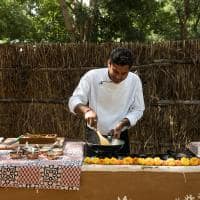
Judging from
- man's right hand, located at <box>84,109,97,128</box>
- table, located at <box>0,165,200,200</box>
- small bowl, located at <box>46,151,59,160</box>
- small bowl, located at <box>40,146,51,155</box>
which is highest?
man's right hand, located at <box>84,109,97,128</box>

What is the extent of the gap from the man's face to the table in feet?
2.96

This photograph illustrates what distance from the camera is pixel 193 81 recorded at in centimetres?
673

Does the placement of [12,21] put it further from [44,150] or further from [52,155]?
[52,155]

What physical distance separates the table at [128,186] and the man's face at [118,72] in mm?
903

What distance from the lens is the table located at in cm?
318

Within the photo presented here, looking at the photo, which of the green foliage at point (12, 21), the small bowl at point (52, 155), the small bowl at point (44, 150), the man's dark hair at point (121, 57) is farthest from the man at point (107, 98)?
the green foliage at point (12, 21)

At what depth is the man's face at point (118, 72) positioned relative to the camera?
12.4 ft

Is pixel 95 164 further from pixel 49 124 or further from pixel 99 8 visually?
pixel 99 8

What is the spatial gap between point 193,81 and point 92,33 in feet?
18.1

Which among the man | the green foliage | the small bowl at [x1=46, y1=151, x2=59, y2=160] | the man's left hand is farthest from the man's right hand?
the green foliage

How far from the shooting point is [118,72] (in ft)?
12.5

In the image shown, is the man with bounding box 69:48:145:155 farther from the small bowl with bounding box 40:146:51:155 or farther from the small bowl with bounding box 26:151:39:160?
the small bowl with bounding box 26:151:39:160

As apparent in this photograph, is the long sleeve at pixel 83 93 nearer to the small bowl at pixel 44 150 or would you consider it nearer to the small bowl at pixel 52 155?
the small bowl at pixel 44 150

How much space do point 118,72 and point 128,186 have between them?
1.01 meters
